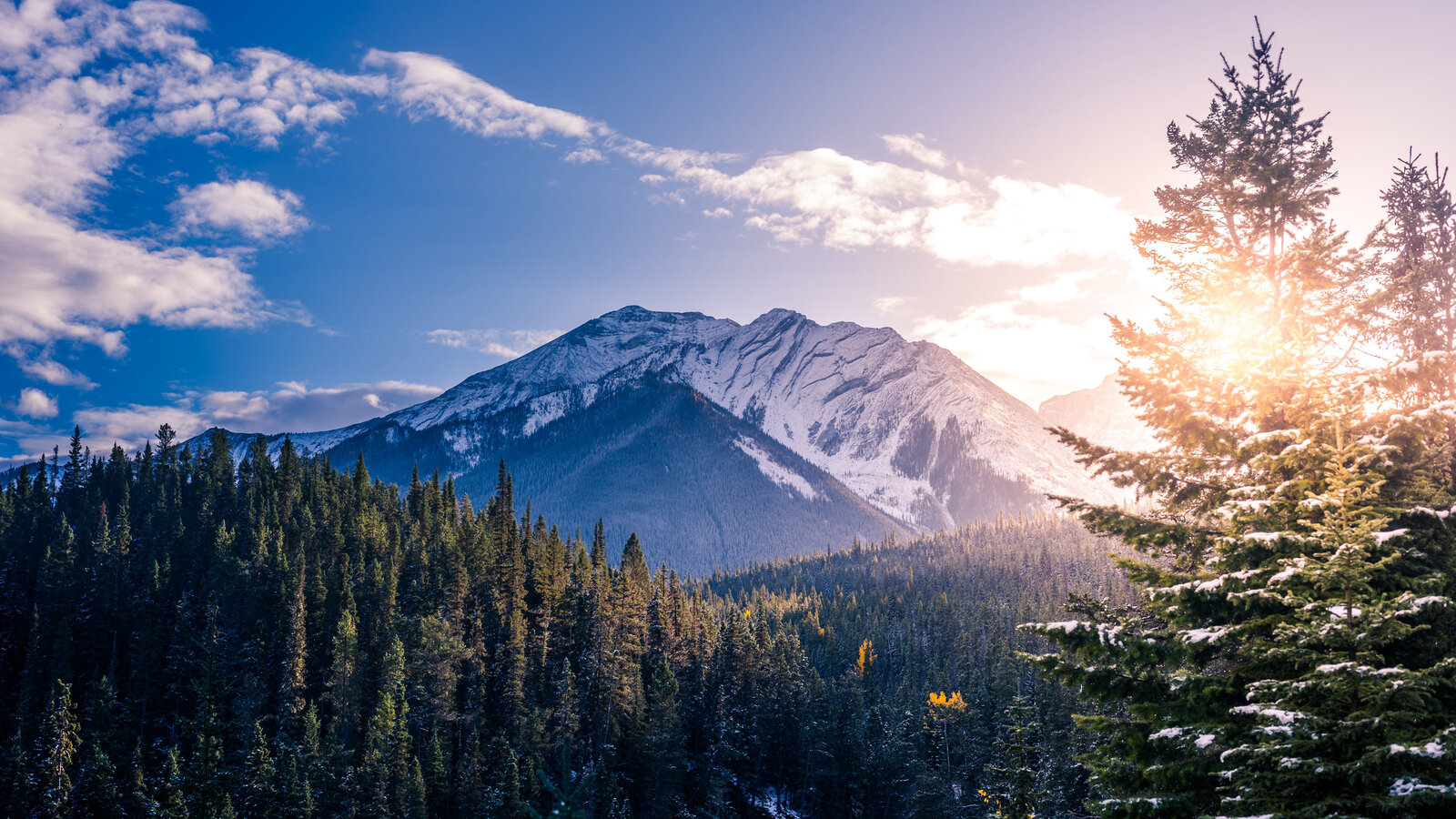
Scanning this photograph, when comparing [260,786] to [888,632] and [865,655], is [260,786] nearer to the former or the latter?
[865,655]

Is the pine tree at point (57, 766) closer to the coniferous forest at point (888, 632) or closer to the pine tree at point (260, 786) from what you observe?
the coniferous forest at point (888, 632)

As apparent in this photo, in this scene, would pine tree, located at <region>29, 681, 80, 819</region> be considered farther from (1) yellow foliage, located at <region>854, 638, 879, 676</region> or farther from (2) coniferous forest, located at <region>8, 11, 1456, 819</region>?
(1) yellow foliage, located at <region>854, 638, 879, 676</region>

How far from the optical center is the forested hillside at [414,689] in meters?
63.6

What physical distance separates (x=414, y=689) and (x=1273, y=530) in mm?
79262

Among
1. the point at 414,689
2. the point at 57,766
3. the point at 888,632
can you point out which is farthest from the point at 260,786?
the point at 888,632

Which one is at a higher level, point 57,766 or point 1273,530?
point 1273,530

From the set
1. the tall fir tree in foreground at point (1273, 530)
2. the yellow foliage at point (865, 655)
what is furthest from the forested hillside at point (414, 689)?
the tall fir tree in foreground at point (1273, 530)

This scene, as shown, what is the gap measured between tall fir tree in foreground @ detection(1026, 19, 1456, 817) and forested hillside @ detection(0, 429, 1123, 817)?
4484 centimetres

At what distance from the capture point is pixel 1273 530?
11680 millimetres

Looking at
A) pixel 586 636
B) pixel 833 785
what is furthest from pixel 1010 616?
pixel 586 636

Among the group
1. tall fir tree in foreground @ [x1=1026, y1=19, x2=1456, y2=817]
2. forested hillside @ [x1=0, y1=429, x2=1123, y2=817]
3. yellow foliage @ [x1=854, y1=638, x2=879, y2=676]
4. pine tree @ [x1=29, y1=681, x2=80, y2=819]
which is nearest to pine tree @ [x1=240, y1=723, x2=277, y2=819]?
forested hillside @ [x1=0, y1=429, x2=1123, y2=817]

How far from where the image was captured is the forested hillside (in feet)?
209

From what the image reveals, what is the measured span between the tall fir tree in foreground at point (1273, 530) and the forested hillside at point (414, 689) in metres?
44.8

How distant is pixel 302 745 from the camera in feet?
211
